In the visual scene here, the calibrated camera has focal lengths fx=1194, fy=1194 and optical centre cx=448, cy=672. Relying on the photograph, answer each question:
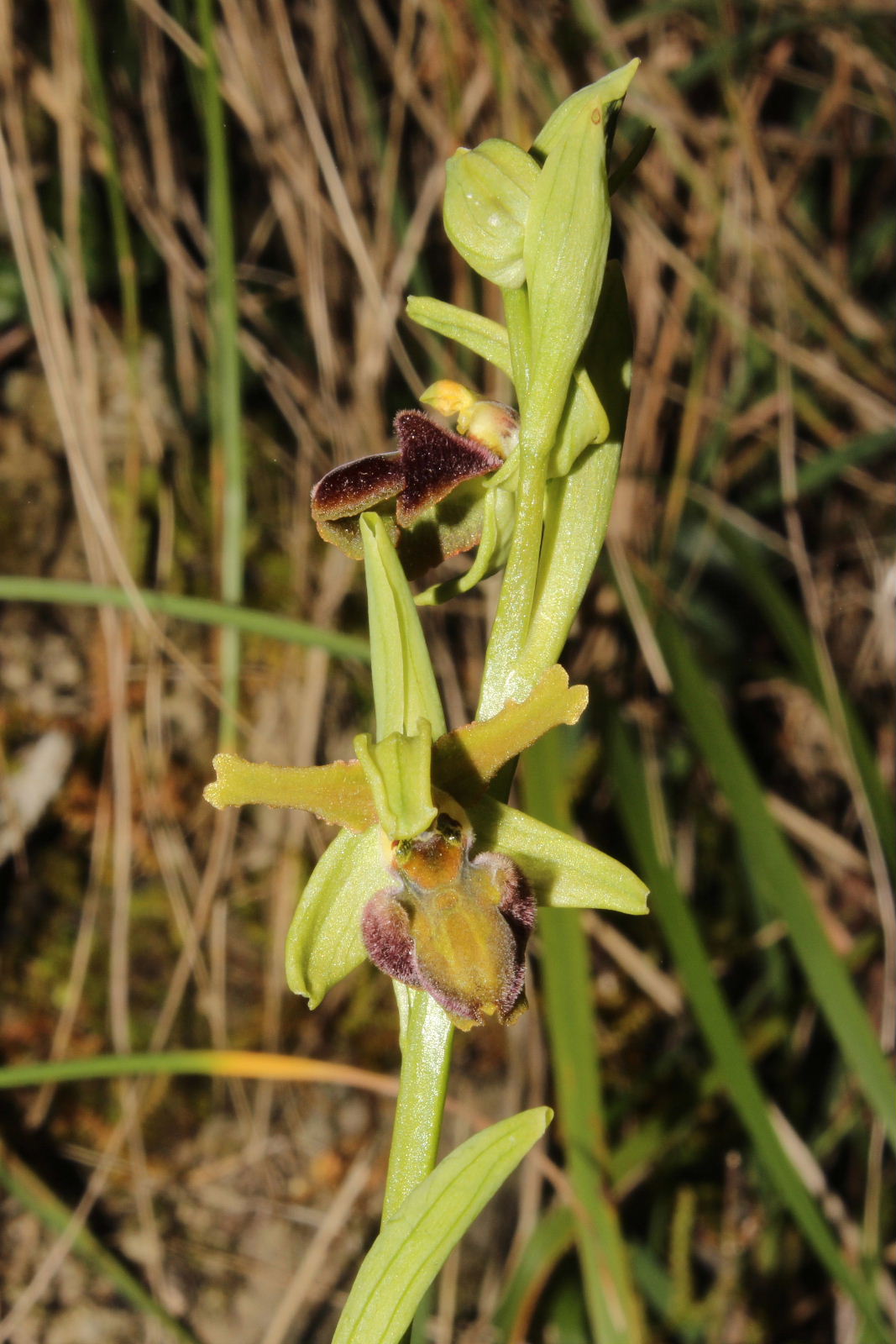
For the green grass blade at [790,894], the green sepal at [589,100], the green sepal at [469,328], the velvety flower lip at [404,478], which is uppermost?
the green sepal at [589,100]

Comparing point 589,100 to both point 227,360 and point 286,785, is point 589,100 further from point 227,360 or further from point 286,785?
point 227,360

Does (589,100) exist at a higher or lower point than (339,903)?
higher

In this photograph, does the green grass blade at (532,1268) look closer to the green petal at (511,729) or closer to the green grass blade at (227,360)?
the green grass blade at (227,360)

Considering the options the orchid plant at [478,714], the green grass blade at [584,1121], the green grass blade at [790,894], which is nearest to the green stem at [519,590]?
the orchid plant at [478,714]

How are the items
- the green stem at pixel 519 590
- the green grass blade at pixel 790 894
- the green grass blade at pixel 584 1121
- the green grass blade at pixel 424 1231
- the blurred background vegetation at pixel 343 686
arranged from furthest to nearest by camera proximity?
the blurred background vegetation at pixel 343 686 < the green grass blade at pixel 790 894 < the green grass blade at pixel 584 1121 < the green stem at pixel 519 590 < the green grass blade at pixel 424 1231

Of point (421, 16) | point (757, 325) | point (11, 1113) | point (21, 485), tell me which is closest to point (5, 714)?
point (21, 485)

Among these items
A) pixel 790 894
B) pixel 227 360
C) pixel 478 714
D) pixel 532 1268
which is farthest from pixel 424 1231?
pixel 227 360

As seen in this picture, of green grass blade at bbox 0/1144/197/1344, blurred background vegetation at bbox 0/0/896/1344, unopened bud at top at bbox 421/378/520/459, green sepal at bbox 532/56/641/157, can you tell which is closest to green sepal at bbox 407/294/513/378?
unopened bud at top at bbox 421/378/520/459
